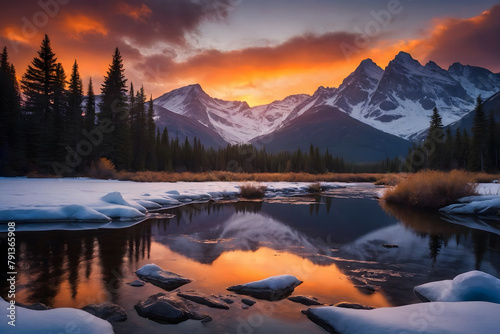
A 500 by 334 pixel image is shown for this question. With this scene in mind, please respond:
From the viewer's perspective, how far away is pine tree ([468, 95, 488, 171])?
62.2m

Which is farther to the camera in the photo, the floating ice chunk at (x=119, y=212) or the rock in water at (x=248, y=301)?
the floating ice chunk at (x=119, y=212)

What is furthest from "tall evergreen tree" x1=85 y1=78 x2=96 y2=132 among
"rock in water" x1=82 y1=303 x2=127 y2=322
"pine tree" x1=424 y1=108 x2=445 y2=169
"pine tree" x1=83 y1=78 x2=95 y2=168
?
"pine tree" x1=424 y1=108 x2=445 y2=169

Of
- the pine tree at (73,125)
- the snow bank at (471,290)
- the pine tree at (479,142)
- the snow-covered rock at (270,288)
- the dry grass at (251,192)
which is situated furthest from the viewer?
the pine tree at (479,142)

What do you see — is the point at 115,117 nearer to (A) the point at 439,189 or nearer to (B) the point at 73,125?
(B) the point at 73,125

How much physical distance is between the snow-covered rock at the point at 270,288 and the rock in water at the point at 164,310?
1396mm

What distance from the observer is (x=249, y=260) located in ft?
28.5

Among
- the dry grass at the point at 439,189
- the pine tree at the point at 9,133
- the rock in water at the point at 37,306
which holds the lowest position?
the rock in water at the point at 37,306

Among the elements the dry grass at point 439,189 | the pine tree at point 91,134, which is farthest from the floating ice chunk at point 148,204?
the pine tree at point 91,134

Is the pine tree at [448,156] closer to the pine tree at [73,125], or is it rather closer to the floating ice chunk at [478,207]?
the floating ice chunk at [478,207]

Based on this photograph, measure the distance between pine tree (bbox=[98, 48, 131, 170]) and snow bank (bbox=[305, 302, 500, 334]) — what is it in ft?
142

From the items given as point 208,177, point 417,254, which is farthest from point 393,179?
point 417,254

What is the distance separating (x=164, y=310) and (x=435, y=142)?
82853 mm

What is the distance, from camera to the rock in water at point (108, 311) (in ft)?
16.1

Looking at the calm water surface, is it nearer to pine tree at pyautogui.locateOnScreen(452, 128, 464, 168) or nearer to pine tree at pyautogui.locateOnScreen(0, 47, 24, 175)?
pine tree at pyautogui.locateOnScreen(0, 47, 24, 175)
